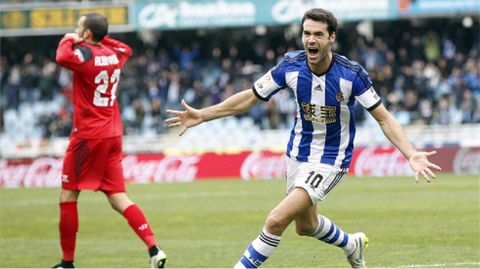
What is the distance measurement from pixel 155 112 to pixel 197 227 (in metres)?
19.2

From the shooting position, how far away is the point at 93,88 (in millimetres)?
11633

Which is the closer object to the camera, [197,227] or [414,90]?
[197,227]

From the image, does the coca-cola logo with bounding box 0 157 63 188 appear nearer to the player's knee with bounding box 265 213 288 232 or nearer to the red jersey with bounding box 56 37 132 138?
the red jersey with bounding box 56 37 132 138

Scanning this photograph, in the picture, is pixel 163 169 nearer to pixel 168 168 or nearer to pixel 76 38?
pixel 168 168

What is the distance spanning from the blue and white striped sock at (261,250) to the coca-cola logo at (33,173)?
2318cm

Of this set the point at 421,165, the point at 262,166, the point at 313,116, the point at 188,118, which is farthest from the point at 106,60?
the point at 262,166

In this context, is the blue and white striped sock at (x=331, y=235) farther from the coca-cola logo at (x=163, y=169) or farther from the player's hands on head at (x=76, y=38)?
the coca-cola logo at (x=163, y=169)

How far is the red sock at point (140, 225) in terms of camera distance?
11344 millimetres

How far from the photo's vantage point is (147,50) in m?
40.5

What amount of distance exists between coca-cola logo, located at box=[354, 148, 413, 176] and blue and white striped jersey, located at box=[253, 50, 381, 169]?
67.2 feet

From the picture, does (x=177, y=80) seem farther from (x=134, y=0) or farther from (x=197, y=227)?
(x=197, y=227)

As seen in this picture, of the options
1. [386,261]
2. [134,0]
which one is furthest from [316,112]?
[134,0]

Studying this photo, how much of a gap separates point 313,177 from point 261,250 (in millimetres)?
796

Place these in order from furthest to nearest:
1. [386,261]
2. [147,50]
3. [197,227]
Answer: [147,50]
[197,227]
[386,261]
